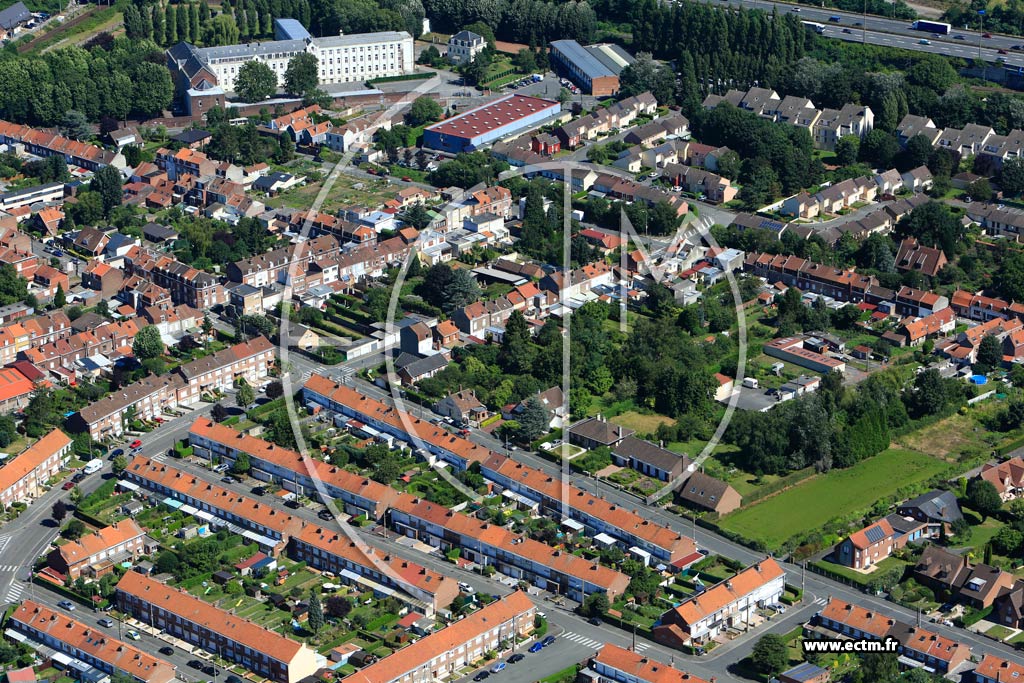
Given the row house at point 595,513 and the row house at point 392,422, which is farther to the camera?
the row house at point 392,422

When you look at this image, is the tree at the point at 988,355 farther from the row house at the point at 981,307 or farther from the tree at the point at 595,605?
the tree at the point at 595,605

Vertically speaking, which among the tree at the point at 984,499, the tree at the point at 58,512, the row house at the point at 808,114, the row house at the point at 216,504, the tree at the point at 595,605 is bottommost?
the tree at the point at 58,512

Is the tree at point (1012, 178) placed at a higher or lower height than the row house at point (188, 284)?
higher

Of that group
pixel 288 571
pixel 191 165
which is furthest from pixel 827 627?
pixel 191 165

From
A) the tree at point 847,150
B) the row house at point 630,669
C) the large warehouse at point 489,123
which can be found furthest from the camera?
the large warehouse at point 489,123

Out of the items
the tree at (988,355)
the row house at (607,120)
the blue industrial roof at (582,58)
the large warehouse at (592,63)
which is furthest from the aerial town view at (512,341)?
the blue industrial roof at (582,58)

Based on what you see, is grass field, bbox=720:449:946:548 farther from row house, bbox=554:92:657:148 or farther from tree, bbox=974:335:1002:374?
row house, bbox=554:92:657:148

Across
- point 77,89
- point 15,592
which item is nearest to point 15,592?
point 15,592

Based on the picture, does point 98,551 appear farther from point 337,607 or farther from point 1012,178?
point 1012,178
